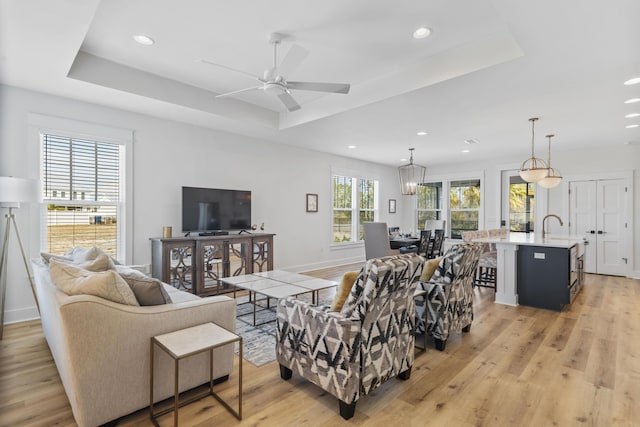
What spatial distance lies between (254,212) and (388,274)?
425 centimetres

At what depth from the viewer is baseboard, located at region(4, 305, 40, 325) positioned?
355 cm

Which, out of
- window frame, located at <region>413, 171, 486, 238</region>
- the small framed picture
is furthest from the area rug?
window frame, located at <region>413, 171, 486, 238</region>

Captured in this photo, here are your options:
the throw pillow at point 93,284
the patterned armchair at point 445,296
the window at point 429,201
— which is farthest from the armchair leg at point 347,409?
the window at point 429,201

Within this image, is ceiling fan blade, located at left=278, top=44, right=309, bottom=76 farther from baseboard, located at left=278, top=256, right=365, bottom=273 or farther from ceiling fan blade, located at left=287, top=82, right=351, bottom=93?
baseboard, located at left=278, top=256, right=365, bottom=273

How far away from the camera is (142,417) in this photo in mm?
1961

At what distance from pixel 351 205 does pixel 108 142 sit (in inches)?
207

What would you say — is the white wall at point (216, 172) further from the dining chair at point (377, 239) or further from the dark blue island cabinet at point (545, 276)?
the dark blue island cabinet at point (545, 276)

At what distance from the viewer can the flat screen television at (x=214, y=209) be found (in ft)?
15.7

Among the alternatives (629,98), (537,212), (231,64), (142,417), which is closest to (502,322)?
(629,98)

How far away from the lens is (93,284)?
1.81m

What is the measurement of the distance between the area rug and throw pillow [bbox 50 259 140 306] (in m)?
1.23

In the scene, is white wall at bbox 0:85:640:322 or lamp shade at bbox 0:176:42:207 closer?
lamp shade at bbox 0:176:42:207

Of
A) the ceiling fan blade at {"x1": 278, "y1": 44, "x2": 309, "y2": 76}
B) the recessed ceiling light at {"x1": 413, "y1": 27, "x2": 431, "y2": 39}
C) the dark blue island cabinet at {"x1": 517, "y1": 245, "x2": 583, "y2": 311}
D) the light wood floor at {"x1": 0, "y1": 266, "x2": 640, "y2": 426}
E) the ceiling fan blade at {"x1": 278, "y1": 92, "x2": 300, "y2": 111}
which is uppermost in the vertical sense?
the recessed ceiling light at {"x1": 413, "y1": 27, "x2": 431, "y2": 39}

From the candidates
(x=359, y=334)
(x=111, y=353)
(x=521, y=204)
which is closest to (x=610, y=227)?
(x=521, y=204)
